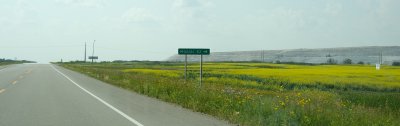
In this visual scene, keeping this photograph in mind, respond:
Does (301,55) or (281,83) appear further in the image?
(301,55)

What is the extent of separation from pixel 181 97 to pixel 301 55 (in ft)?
370

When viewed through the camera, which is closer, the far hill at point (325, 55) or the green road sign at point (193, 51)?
the green road sign at point (193, 51)

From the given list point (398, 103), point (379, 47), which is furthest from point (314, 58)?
point (398, 103)

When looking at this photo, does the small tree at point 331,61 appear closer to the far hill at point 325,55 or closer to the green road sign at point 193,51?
the far hill at point 325,55

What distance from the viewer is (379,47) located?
11262cm

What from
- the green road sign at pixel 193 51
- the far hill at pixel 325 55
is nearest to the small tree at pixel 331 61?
the far hill at pixel 325 55

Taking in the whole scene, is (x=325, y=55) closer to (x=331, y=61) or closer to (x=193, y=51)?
(x=331, y=61)

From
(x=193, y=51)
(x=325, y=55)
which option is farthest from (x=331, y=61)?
(x=193, y=51)

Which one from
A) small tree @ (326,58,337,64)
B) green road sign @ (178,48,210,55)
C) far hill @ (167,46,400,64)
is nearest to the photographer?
green road sign @ (178,48,210,55)

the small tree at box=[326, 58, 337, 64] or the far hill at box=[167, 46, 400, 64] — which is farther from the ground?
the far hill at box=[167, 46, 400, 64]

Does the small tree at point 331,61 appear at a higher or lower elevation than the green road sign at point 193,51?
lower

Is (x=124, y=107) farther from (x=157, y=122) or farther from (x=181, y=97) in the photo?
(x=157, y=122)

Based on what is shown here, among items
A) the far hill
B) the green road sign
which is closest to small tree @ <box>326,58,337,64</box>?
the far hill

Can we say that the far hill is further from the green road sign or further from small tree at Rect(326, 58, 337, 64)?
the green road sign
